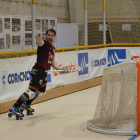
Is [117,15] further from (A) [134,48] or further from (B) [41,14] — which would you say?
(B) [41,14]

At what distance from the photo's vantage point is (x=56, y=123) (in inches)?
239

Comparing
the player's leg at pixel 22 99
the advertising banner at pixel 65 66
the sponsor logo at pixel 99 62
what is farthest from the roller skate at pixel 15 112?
the sponsor logo at pixel 99 62

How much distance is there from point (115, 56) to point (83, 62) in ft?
8.50

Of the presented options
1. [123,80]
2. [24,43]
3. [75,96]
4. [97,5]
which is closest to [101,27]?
[97,5]

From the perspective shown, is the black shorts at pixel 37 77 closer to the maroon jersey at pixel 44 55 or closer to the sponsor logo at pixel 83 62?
the maroon jersey at pixel 44 55

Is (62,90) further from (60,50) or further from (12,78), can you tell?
(12,78)

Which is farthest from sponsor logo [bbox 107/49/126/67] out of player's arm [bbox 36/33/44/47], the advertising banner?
player's arm [bbox 36/33/44/47]

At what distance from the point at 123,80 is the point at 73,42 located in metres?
5.47

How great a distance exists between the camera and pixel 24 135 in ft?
17.1

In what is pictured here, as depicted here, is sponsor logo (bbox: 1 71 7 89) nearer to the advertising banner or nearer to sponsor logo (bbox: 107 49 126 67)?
the advertising banner

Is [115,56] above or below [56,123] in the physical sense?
above

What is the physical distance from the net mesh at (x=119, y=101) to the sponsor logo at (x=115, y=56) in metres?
7.29

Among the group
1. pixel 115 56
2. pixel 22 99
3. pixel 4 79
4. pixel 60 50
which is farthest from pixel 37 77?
pixel 115 56

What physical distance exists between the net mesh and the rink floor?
23 cm
